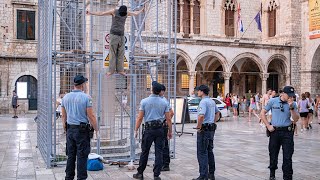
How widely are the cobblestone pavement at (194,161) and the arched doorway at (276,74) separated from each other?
1846 centimetres

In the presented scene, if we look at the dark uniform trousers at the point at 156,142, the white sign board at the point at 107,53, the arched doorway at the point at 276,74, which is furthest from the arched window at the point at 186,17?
the dark uniform trousers at the point at 156,142

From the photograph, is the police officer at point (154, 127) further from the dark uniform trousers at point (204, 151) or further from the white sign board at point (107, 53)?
the white sign board at point (107, 53)

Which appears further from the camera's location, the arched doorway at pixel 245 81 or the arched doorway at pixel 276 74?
the arched doorway at pixel 245 81

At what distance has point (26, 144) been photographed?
484 inches

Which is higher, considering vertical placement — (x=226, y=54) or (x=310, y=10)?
(x=310, y=10)

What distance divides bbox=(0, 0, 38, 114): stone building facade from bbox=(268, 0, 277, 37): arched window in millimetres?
19335

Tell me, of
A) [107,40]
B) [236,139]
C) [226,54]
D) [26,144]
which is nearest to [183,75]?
[226,54]

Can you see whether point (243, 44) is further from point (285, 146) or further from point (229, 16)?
point (285, 146)

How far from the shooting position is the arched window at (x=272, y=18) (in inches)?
1345

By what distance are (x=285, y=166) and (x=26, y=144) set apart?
8.11 m

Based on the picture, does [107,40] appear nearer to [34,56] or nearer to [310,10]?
[34,56]

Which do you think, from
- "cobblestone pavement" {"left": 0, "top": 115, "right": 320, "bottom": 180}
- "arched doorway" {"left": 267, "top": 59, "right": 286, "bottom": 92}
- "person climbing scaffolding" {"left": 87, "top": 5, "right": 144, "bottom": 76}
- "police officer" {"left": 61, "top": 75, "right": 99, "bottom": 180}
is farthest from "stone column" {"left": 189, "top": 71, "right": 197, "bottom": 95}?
"police officer" {"left": 61, "top": 75, "right": 99, "bottom": 180}

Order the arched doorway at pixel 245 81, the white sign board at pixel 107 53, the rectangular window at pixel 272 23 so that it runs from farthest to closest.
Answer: the rectangular window at pixel 272 23
the arched doorway at pixel 245 81
the white sign board at pixel 107 53

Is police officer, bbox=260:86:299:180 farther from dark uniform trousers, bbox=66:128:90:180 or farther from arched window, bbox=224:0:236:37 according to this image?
arched window, bbox=224:0:236:37
